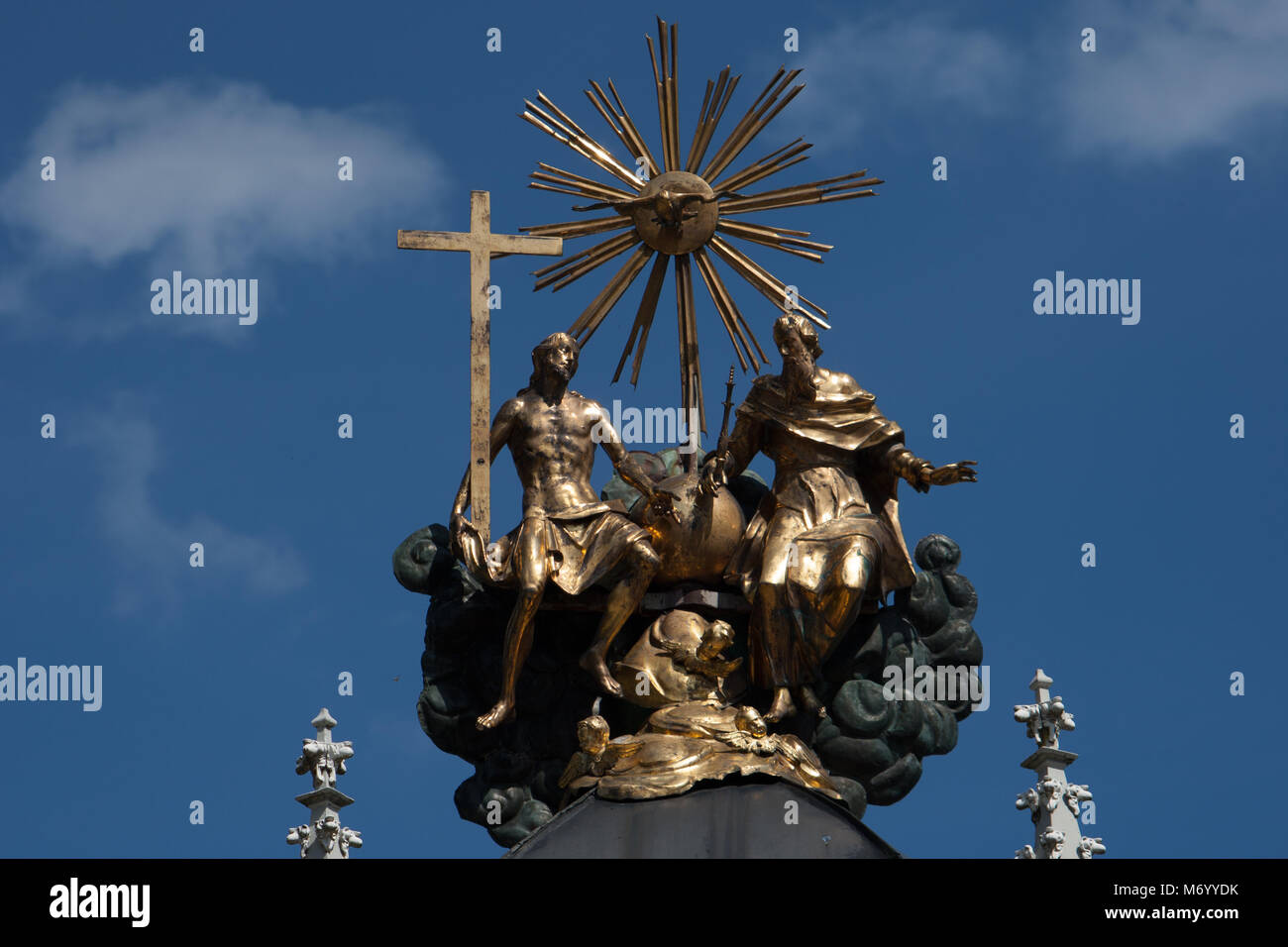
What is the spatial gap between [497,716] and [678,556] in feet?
5.32

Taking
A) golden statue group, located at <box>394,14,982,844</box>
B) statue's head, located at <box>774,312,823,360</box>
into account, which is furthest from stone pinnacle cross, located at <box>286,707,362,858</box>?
statue's head, located at <box>774,312,823,360</box>

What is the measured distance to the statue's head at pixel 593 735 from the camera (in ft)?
66.5

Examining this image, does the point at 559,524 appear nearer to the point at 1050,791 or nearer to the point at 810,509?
the point at 810,509

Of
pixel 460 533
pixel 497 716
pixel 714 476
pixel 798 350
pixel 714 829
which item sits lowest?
pixel 714 829

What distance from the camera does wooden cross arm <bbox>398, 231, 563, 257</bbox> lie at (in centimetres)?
2139

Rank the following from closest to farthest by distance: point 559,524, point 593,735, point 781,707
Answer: point 593,735
point 781,707
point 559,524

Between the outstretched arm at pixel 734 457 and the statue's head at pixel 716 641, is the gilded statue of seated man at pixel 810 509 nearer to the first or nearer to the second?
the outstretched arm at pixel 734 457

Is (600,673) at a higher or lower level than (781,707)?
higher

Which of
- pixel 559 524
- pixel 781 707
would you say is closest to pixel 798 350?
pixel 559 524

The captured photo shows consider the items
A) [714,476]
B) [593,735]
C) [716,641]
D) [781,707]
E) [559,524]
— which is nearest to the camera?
[593,735]

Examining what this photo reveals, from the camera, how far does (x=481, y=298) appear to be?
21.3 metres

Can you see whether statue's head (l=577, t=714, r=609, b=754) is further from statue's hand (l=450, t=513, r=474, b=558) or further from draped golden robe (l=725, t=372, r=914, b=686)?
statue's hand (l=450, t=513, r=474, b=558)

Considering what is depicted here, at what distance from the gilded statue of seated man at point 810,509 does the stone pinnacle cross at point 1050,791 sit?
4.46 ft

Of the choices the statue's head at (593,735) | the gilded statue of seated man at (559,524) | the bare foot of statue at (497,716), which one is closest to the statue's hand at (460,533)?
the gilded statue of seated man at (559,524)
